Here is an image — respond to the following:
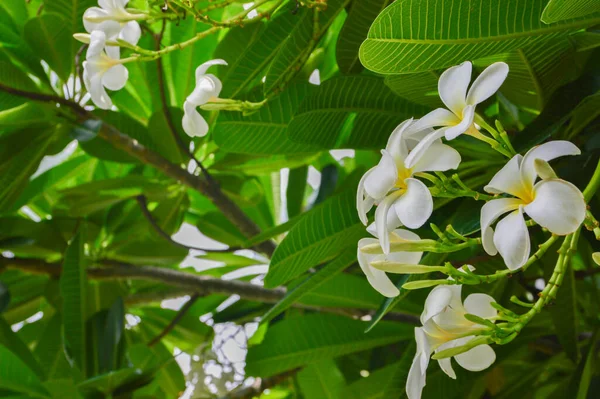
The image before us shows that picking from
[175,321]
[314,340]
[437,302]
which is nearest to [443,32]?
[437,302]

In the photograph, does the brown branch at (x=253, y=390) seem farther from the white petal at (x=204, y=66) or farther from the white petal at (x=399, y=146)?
the white petal at (x=399, y=146)

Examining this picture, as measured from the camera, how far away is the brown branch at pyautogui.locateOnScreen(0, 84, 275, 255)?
1.03m

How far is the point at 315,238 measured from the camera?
76 cm

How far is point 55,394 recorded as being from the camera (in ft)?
3.19

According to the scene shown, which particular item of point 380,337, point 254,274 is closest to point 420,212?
point 380,337

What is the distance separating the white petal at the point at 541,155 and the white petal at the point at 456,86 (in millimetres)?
70

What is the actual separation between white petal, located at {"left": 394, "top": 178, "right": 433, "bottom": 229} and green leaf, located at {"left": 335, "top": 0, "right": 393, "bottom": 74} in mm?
380

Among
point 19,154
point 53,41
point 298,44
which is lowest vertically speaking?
point 298,44

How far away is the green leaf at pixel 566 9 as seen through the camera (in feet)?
1.59

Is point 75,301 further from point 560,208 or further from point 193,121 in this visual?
point 560,208

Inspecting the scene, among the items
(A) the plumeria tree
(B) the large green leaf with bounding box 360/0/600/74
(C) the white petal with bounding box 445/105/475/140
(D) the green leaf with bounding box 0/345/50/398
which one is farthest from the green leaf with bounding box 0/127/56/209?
(C) the white petal with bounding box 445/105/475/140

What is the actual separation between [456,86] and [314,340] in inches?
25.3

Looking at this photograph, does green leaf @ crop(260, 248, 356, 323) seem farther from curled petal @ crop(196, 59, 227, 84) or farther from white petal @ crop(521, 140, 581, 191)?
white petal @ crop(521, 140, 581, 191)

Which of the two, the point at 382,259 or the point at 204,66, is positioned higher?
the point at 204,66
